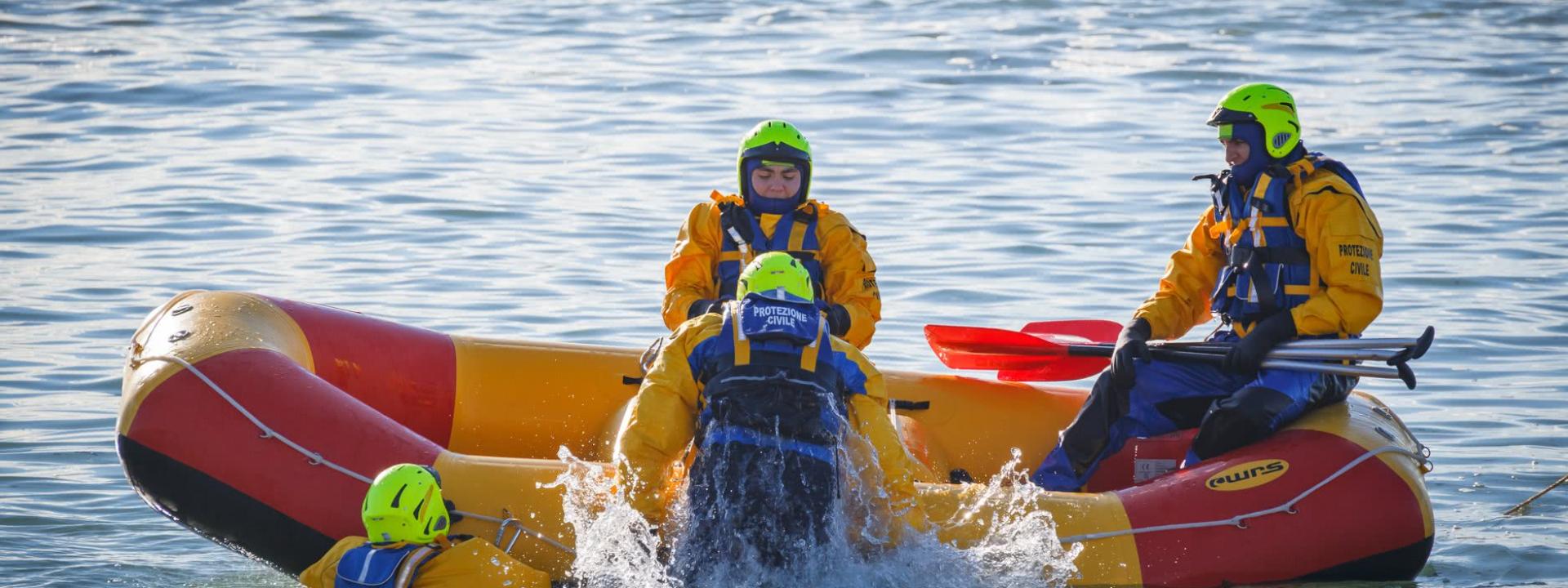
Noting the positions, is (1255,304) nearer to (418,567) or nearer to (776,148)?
(776,148)

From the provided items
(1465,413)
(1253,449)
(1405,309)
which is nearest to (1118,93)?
(1405,309)

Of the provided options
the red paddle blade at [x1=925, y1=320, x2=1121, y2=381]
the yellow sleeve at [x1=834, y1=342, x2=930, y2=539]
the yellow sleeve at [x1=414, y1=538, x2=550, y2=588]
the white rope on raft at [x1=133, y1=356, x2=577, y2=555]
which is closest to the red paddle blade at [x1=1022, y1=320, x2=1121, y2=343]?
the red paddle blade at [x1=925, y1=320, x2=1121, y2=381]

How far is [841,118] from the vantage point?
1559 centimetres

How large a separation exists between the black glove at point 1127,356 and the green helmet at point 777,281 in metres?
1.28

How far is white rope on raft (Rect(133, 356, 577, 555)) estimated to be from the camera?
197 inches

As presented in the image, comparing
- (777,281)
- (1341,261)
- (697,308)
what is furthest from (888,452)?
(1341,261)

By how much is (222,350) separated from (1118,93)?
1244cm

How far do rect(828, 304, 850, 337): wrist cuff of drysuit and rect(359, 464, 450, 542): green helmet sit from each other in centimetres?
160

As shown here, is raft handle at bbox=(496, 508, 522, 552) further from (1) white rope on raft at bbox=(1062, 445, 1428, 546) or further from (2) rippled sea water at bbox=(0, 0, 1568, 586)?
(1) white rope on raft at bbox=(1062, 445, 1428, 546)

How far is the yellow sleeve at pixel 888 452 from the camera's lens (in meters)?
4.92

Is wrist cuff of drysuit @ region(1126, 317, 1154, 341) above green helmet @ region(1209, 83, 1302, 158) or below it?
below

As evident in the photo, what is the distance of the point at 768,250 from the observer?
19.7 feet

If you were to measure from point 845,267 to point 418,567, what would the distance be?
1975 mm

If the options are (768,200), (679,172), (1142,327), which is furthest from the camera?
(679,172)
